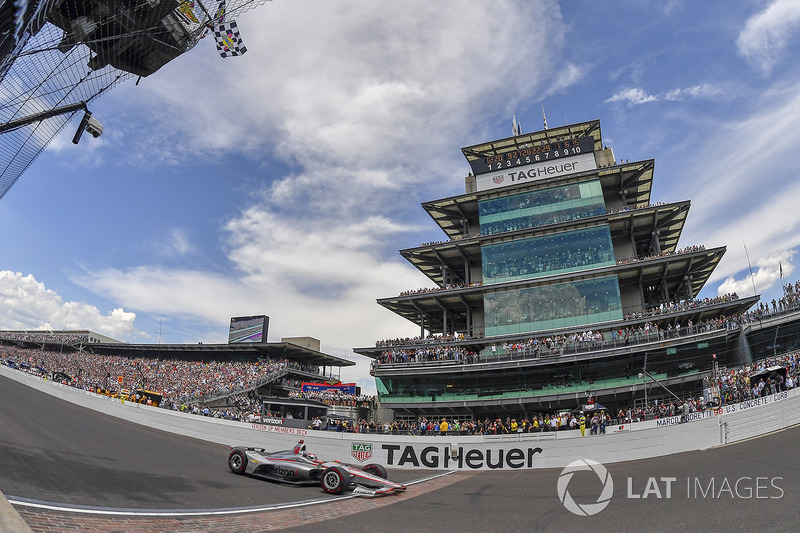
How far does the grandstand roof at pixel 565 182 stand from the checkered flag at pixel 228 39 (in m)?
40.3

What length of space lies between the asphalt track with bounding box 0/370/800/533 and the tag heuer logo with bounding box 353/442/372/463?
266 inches

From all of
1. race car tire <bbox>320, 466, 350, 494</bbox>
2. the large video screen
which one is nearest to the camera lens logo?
race car tire <bbox>320, 466, 350, 494</bbox>

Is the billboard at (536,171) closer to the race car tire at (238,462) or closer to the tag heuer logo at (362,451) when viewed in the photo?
the tag heuer logo at (362,451)

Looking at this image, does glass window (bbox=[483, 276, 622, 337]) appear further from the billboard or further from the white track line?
the white track line

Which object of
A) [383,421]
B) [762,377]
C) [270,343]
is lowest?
[383,421]

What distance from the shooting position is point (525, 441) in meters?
20.8

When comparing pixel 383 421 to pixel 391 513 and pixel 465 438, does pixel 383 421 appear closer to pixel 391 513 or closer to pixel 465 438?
pixel 465 438

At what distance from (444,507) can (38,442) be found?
13368mm

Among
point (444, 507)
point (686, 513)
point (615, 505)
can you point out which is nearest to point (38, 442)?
point (444, 507)

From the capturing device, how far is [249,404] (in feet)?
146

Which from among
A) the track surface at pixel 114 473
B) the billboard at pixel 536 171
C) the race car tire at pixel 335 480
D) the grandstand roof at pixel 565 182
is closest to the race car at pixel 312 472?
the race car tire at pixel 335 480

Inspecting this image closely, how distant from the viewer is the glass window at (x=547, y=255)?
140ft

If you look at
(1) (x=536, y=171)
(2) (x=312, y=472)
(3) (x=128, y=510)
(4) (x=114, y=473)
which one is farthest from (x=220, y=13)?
(1) (x=536, y=171)

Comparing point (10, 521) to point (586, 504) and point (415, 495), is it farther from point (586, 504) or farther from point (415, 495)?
point (415, 495)
